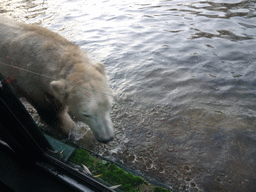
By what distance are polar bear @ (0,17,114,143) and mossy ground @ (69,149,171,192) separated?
568 millimetres

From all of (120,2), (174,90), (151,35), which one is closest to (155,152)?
(174,90)

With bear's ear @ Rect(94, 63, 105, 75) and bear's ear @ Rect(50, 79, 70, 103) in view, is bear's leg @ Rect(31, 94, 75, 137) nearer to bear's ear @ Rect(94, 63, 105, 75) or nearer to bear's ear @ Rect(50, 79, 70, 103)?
bear's ear @ Rect(50, 79, 70, 103)

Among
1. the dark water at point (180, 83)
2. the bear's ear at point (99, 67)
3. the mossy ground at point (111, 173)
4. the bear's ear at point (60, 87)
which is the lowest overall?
the dark water at point (180, 83)

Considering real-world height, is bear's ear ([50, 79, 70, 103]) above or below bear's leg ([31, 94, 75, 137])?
above

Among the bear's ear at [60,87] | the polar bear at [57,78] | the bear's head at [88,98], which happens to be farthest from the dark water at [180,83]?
the bear's ear at [60,87]

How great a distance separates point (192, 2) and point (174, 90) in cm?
575

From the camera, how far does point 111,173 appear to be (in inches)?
48.7

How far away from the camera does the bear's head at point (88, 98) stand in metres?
1.79

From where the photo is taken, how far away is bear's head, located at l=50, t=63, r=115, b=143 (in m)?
1.79

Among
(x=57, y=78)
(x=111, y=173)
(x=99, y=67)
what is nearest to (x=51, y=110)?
(x=57, y=78)

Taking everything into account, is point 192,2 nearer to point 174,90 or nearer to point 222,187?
point 174,90

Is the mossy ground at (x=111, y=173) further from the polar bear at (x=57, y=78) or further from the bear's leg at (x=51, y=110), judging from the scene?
the bear's leg at (x=51, y=110)

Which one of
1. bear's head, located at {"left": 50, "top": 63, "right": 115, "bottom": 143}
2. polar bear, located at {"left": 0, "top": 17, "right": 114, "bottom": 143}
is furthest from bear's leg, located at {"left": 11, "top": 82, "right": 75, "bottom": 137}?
bear's head, located at {"left": 50, "top": 63, "right": 115, "bottom": 143}

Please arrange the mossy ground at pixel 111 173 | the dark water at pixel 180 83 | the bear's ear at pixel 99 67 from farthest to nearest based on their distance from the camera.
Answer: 1. the bear's ear at pixel 99 67
2. the dark water at pixel 180 83
3. the mossy ground at pixel 111 173
